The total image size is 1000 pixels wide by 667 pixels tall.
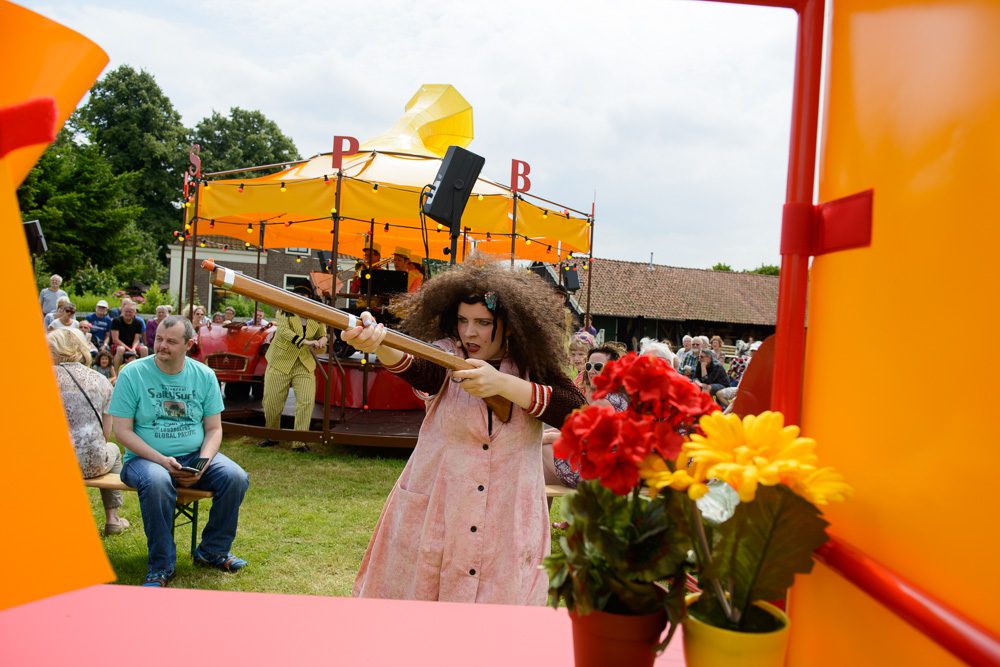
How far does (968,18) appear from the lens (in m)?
0.69

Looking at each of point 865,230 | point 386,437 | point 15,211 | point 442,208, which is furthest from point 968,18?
point 386,437

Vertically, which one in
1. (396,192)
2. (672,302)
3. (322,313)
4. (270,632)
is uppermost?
→ (672,302)

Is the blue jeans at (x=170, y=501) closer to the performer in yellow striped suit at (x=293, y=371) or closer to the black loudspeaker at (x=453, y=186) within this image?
the black loudspeaker at (x=453, y=186)

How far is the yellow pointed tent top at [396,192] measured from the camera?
7.29 metres

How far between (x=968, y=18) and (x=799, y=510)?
54 centimetres

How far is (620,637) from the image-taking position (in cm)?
84

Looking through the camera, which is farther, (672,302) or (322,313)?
(672,302)

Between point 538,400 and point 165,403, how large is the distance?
2660 mm

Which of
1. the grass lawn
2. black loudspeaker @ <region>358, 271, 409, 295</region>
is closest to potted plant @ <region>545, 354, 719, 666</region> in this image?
the grass lawn

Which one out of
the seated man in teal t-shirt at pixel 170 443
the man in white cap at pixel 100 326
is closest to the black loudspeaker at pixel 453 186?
the seated man in teal t-shirt at pixel 170 443

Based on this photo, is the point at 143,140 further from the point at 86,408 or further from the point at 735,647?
the point at 735,647

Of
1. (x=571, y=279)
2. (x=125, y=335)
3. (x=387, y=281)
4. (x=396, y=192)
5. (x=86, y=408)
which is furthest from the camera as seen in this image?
(x=571, y=279)

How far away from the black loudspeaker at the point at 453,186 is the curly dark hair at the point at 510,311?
2150 mm

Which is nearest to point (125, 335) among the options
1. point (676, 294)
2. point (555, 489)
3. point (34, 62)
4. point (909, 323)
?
point (555, 489)
